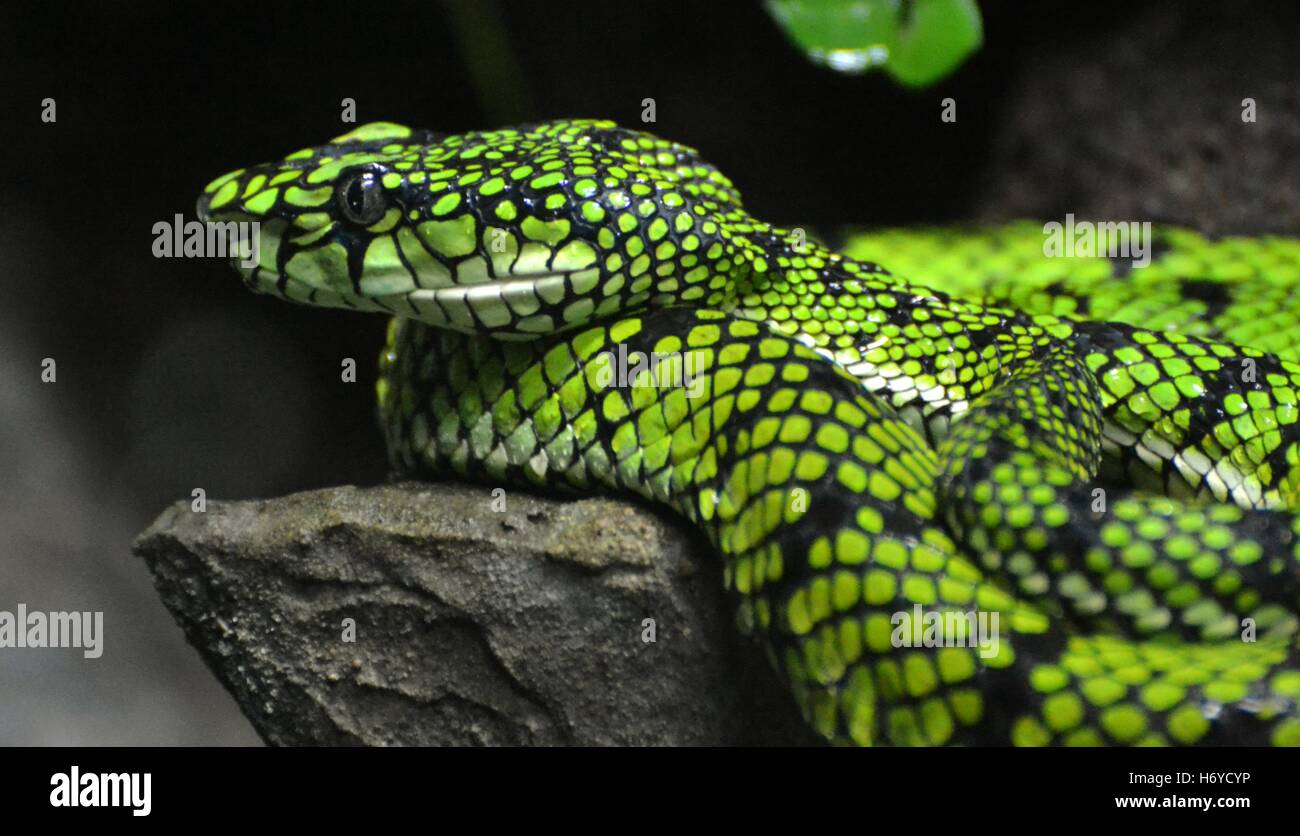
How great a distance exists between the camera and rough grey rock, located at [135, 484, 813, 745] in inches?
77.0

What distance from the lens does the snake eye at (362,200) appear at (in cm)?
195

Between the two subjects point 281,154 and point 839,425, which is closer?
point 839,425

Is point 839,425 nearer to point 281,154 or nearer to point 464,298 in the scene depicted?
point 464,298

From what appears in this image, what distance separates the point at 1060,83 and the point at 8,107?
11.4ft

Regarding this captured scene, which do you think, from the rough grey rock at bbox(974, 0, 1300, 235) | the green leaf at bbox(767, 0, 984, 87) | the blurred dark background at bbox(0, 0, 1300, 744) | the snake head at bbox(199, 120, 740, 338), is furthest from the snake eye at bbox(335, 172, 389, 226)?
the rough grey rock at bbox(974, 0, 1300, 235)

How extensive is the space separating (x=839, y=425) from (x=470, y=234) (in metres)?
0.71

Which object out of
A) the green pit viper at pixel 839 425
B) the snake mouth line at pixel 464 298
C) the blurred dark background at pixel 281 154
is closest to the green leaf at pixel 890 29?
the green pit viper at pixel 839 425

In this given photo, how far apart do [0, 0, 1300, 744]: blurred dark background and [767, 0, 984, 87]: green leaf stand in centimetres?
84

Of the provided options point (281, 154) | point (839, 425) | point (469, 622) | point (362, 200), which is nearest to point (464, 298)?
point (362, 200)

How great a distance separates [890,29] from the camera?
2.69m

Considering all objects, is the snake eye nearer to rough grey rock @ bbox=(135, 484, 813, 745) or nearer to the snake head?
the snake head
